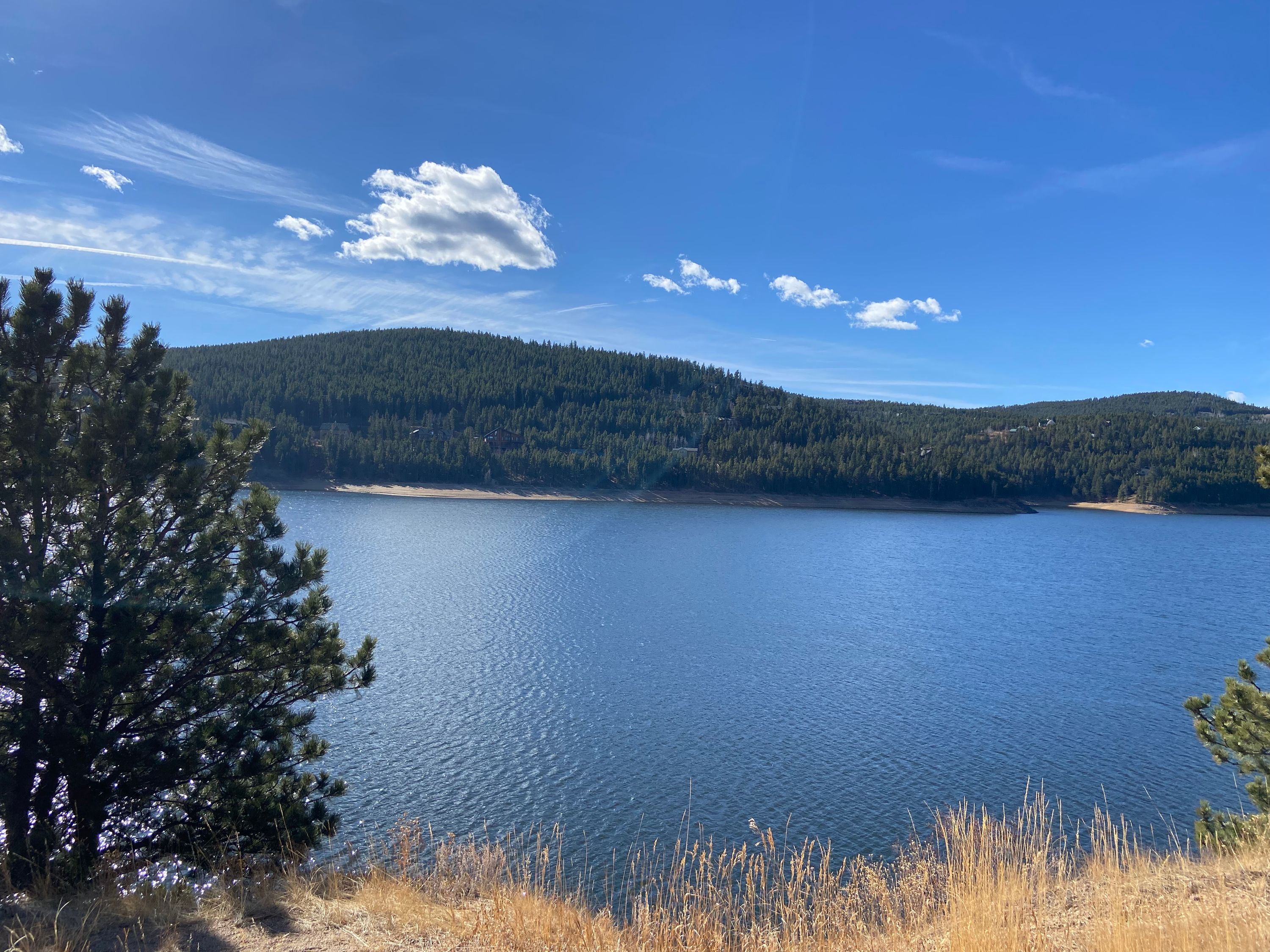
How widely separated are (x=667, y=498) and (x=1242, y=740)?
103 meters

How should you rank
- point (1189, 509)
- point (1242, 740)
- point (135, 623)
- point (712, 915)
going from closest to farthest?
point (712, 915) → point (135, 623) → point (1242, 740) → point (1189, 509)

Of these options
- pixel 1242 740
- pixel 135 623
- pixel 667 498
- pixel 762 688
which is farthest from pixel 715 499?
pixel 135 623

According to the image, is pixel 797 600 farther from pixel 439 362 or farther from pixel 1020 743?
pixel 439 362

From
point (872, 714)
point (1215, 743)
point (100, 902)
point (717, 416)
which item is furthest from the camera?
point (717, 416)

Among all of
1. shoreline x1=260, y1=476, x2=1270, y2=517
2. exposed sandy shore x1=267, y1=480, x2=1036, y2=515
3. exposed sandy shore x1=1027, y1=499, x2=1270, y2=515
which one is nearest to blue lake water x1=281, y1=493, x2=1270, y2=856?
exposed sandy shore x1=267, y1=480, x2=1036, y2=515

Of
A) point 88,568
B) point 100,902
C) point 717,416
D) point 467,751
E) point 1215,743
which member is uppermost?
point 717,416

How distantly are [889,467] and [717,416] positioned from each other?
4382 centimetres

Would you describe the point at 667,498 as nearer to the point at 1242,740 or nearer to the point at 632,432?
the point at 632,432

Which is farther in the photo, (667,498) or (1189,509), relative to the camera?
(1189,509)

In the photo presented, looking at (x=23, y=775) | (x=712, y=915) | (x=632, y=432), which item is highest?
(x=632, y=432)

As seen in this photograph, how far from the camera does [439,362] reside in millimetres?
171500

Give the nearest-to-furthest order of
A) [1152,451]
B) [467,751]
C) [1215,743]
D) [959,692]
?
1. [1215,743]
2. [467,751]
3. [959,692]
4. [1152,451]

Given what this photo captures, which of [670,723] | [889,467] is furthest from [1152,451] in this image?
[670,723]

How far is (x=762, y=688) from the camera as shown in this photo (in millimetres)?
23672
